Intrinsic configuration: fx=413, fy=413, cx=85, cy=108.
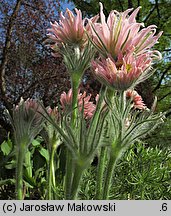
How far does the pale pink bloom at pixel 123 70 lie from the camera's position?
0.77m

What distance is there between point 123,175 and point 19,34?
583 centimetres

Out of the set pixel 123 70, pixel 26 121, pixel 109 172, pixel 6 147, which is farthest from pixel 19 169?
pixel 6 147

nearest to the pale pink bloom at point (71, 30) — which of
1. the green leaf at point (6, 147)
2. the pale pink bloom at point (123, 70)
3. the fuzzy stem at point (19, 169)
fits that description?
the pale pink bloom at point (123, 70)

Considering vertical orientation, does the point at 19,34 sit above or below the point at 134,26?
above

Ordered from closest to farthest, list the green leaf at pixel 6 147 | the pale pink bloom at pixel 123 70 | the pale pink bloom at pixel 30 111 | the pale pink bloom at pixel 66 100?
the pale pink bloom at pixel 123 70, the pale pink bloom at pixel 30 111, the pale pink bloom at pixel 66 100, the green leaf at pixel 6 147

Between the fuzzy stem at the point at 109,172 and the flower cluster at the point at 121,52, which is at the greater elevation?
the flower cluster at the point at 121,52

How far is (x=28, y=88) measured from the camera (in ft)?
20.0

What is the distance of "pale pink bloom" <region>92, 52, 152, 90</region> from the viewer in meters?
0.77

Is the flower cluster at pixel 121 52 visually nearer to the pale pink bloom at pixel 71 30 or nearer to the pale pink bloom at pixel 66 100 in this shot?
the pale pink bloom at pixel 71 30

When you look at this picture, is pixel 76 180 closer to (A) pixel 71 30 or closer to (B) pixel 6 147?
(A) pixel 71 30

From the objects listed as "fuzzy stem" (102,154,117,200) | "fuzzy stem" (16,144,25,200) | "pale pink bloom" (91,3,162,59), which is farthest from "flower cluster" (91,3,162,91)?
"fuzzy stem" (16,144,25,200)

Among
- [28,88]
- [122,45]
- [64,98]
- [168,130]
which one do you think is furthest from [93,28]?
[168,130]

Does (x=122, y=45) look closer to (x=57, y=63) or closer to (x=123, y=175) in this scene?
(x=123, y=175)

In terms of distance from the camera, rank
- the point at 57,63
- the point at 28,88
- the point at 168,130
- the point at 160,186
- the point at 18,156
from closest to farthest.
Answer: the point at 18,156, the point at 160,186, the point at 28,88, the point at 57,63, the point at 168,130
